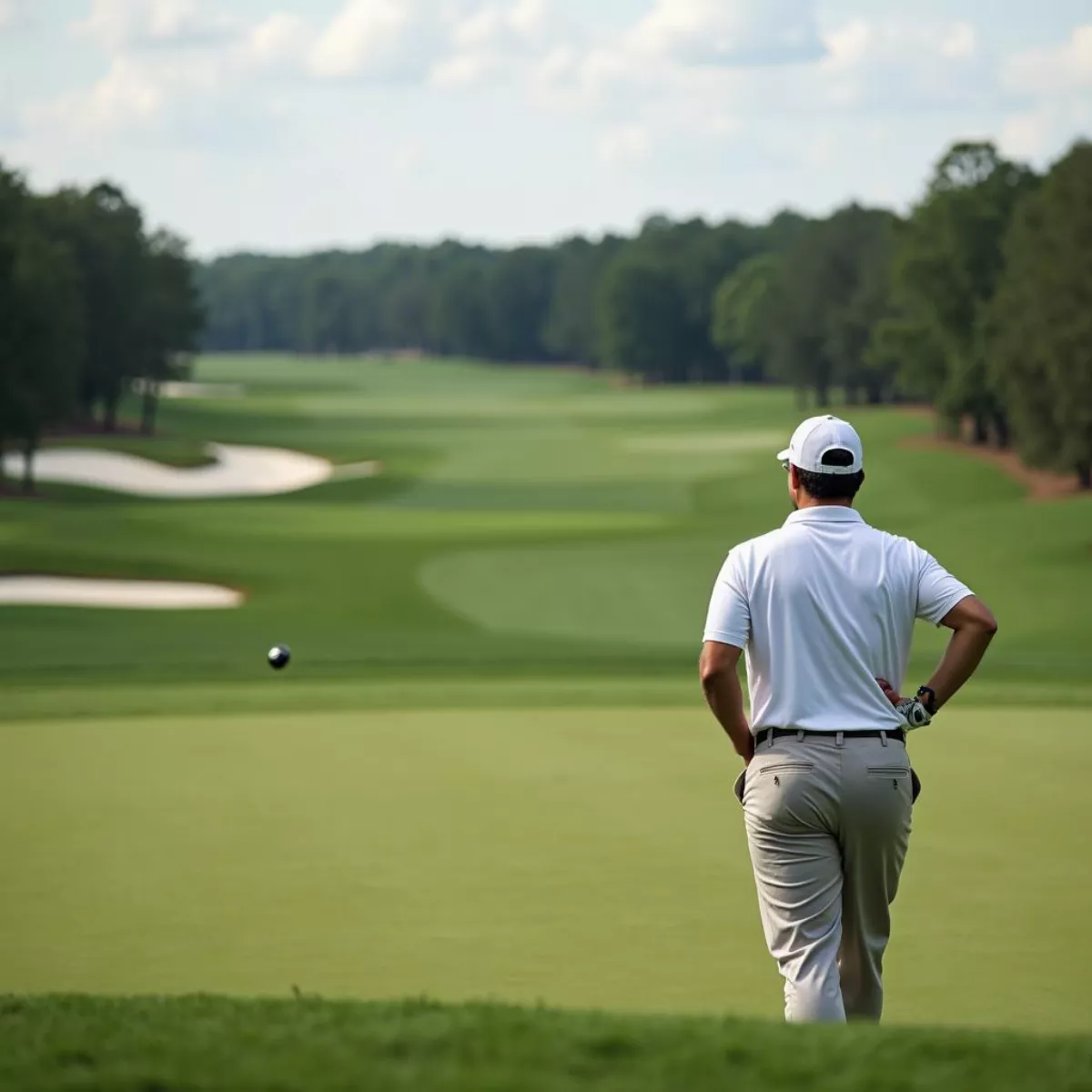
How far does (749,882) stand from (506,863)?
3.41 feet

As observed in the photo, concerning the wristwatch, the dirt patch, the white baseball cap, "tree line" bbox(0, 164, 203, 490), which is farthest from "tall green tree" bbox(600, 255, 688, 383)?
the wristwatch

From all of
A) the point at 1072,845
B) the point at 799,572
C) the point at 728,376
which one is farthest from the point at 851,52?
the point at 728,376

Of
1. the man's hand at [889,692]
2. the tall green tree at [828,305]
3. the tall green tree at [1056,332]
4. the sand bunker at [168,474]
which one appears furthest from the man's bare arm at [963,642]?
the tall green tree at [828,305]

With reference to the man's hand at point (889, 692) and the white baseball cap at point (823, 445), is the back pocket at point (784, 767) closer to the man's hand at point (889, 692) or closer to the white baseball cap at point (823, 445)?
the man's hand at point (889, 692)

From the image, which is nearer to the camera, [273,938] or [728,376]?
[273,938]

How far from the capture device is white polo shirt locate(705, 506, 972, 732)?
17.9 ft

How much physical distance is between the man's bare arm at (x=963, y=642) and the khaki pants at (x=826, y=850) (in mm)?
249

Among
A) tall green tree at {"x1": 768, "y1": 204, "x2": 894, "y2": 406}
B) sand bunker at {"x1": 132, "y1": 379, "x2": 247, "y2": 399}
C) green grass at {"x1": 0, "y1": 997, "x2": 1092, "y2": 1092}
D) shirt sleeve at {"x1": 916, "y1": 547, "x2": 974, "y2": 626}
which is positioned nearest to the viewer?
green grass at {"x1": 0, "y1": 997, "x2": 1092, "y2": 1092}

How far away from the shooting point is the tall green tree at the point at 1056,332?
1652 inches

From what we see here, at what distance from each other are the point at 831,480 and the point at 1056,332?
1514 inches

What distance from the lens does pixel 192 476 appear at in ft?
191

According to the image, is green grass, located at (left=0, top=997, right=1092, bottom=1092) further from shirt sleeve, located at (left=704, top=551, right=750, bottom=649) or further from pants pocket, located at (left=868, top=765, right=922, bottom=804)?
shirt sleeve, located at (left=704, top=551, right=750, bottom=649)

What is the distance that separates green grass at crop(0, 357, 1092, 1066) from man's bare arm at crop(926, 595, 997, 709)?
114 centimetres

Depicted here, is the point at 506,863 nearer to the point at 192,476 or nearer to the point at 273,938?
the point at 273,938
